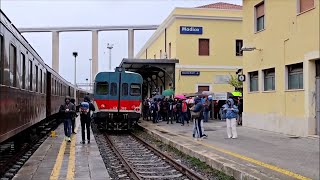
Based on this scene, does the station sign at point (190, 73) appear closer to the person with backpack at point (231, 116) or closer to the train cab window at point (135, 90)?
the train cab window at point (135, 90)

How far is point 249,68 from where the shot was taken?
21203 mm

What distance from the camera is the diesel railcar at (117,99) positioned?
21359mm

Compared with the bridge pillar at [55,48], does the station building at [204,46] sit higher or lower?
lower

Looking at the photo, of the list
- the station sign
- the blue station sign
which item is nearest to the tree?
the station sign

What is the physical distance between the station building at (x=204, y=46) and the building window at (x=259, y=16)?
12.7 meters

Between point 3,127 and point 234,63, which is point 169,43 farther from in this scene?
point 3,127

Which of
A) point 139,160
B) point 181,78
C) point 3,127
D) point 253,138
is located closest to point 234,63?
point 181,78

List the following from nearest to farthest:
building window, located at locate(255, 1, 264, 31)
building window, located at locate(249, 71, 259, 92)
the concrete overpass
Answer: building window, located at locate(255, 1, 264, 31)
building window, located at locate(249, 71, 259, 92)
the concrete overpass

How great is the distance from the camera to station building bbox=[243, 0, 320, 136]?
15.3 metres

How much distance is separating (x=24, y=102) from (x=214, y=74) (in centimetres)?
2420

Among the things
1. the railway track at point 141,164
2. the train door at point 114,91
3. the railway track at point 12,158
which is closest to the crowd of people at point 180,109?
the train door at point 114,91

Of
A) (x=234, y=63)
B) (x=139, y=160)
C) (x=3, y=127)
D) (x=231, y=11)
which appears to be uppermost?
(x=231, y=11)

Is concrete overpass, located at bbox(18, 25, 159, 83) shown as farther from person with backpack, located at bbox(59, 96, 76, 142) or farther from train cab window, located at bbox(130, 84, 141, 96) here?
person with backpack, located at bbox(59, 96, 76, 142)

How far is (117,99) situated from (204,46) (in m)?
14.0
